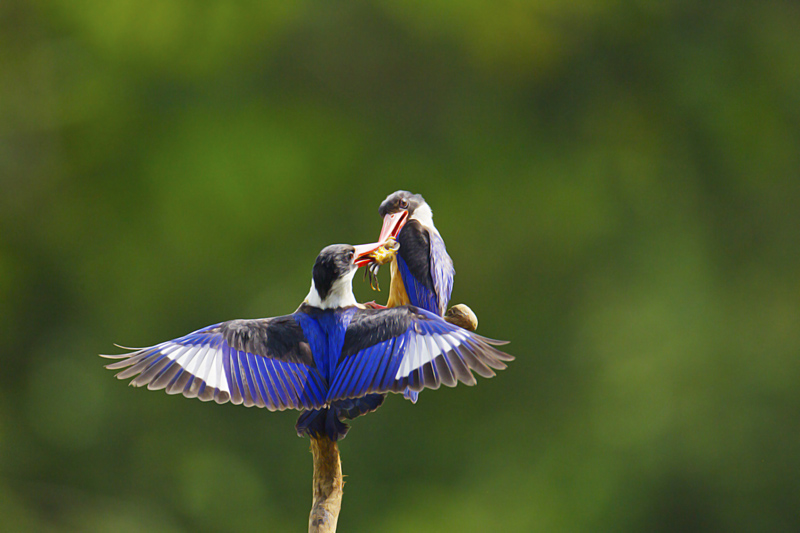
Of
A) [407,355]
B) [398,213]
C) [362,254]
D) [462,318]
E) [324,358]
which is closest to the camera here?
[407,355]

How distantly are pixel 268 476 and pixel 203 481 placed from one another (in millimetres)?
591

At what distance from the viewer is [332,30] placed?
27.5ft

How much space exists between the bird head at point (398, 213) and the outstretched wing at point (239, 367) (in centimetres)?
73

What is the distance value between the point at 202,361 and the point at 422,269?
2.96 feet

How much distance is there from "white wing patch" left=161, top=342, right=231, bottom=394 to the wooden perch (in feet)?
1.13

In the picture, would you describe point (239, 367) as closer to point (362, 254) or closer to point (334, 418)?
point (334, 418)

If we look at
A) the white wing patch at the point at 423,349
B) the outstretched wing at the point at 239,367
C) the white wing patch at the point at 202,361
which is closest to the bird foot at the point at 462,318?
the white wing patch at the point at 423,349

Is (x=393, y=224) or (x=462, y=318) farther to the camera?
(x=393, y=224)

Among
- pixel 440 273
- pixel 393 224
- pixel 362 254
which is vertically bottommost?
pixel 362 254

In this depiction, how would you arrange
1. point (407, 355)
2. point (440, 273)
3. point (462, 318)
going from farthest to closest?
point (440, 273)
point (462, 318)
point (407, 355)

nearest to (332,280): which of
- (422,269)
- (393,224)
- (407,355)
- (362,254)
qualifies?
(362,254)

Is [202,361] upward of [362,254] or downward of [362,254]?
downward

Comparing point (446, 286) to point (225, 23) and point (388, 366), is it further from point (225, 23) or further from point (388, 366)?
point (225, 23)

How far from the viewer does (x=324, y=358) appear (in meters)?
2.49
